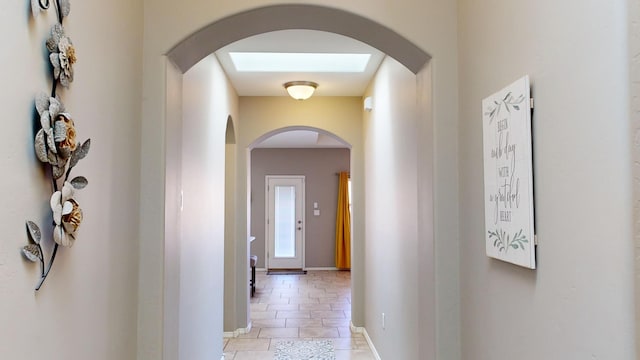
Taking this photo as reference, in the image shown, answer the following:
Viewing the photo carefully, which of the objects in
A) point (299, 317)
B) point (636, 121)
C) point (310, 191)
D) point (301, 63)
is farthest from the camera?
point (310, 191)

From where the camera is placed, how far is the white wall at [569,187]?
0.94m

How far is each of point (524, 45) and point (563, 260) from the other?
2.12ft

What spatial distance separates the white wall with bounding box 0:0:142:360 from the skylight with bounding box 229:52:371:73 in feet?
7.83

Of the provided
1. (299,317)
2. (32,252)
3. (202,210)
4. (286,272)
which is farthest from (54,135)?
(286,272)

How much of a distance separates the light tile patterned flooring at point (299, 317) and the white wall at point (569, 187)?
3.25m

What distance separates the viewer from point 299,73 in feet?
14.1

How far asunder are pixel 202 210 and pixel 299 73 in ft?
5.89

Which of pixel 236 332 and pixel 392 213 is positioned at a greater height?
pixel 392 213

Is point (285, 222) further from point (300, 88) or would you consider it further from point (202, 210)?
point (202, 210)

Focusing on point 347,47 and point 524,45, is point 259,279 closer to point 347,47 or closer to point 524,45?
point 347,47

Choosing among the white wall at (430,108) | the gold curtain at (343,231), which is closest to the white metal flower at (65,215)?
the white wall at (430,108)

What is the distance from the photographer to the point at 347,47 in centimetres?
353

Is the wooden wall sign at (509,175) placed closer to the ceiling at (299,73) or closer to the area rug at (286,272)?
the ceiling at (299,73)

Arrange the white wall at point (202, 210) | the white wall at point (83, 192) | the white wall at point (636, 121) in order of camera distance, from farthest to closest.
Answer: the white wall at point (202, 210), the white wall at point (83, 192), the white wall at point (636, 121)
